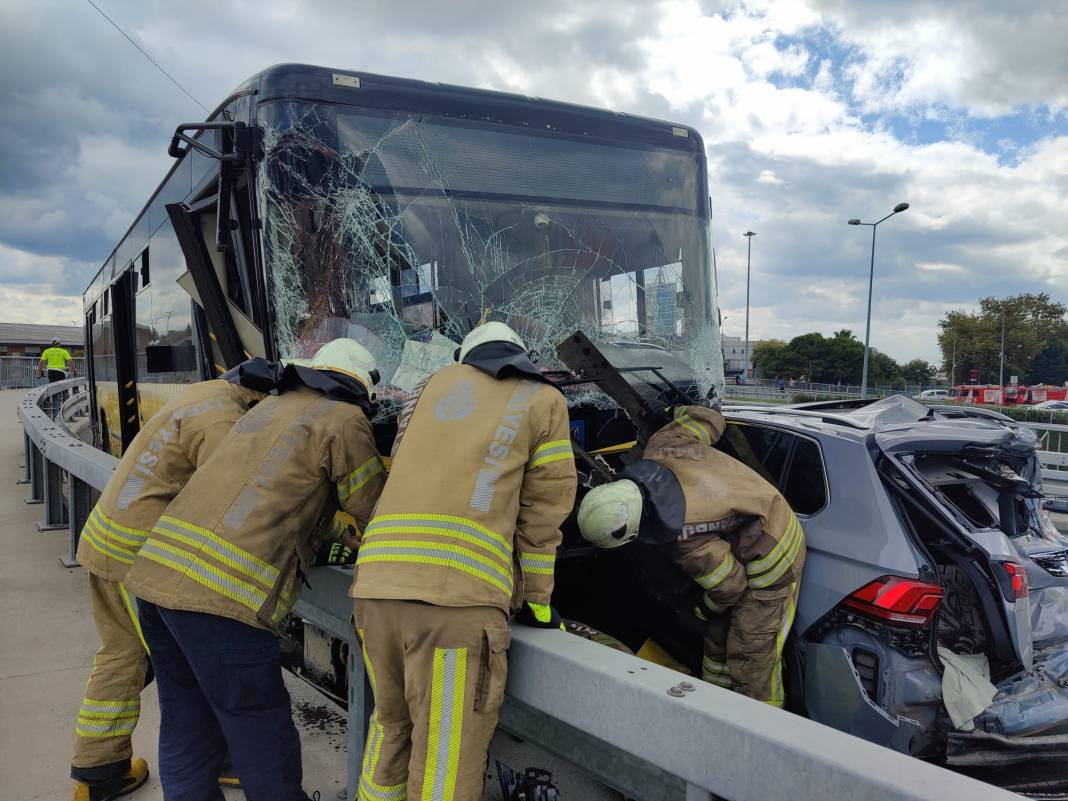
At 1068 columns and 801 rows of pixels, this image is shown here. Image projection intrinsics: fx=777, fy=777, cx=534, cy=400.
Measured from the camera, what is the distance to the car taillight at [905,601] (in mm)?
3115

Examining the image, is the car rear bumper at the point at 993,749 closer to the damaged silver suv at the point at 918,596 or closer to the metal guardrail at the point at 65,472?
the damaged silver suv at the point at 918,596

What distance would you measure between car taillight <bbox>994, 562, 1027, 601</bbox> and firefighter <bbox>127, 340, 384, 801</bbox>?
263cm

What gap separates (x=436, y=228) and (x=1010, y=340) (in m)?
62.2

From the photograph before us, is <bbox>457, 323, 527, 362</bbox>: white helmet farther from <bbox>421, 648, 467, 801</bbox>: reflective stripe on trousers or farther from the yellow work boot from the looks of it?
the yellow work boot

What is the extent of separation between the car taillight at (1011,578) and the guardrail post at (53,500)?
24.5 ft

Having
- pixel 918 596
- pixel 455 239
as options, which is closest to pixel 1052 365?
pixel 918 596

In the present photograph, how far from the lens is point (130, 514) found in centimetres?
301

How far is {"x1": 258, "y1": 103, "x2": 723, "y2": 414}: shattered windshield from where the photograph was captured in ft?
12.1

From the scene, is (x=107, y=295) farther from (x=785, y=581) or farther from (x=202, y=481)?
(x=785, y=581)

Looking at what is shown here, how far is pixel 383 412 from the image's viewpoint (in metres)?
3.66

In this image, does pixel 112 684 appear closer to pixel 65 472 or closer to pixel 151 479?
pixel 151 479

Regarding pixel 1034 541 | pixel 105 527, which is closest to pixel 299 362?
pixel 105 527

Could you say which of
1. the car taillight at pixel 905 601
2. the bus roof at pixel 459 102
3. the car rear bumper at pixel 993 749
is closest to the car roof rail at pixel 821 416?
the car taillight at pixel 905 601

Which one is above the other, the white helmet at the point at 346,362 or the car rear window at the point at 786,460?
the white helmet at the point at 346,362
